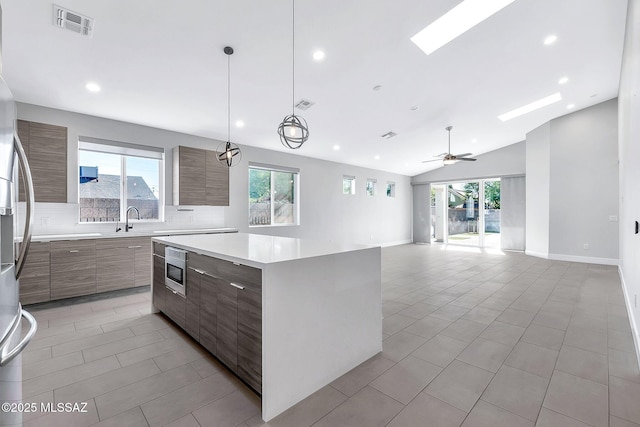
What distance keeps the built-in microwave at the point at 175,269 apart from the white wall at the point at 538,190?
8303 mm

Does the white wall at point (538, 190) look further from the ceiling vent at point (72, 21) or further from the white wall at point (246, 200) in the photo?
the ceiling vent at point (72, 21)

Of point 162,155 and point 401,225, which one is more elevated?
point 162,155

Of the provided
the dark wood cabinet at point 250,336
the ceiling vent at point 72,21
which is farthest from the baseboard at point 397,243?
the ceiling vent at point 72,21

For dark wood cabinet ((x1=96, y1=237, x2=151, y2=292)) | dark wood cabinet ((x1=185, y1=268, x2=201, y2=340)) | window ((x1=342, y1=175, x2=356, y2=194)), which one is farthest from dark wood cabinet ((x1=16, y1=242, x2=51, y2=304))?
window ((x1=342, y1=175, x2=356, y2=194))

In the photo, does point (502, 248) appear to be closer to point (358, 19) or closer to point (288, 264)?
point (358, 19)

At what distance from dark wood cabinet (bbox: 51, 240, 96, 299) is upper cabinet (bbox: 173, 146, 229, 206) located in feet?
4.86

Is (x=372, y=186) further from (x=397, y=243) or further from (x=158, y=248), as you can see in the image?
(x=158, y=248)

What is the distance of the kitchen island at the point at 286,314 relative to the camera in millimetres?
1688

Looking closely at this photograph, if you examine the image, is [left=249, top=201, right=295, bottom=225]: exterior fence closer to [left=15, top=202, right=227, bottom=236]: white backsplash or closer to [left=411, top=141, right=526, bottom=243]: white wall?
[left=15, top=202, right=227, bottom=236]: white backsplash

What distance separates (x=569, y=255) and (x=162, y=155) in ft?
30.4

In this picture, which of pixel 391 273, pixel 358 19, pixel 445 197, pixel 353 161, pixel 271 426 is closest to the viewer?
pixel 271 426

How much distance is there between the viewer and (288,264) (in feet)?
5.74

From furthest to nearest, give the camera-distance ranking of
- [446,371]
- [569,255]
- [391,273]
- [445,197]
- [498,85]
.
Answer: [445,197] < [569,255] < [391,273] < [498,85] < [446,371]

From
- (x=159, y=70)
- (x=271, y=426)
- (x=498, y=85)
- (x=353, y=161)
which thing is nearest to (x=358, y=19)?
(x=159, y=70)
